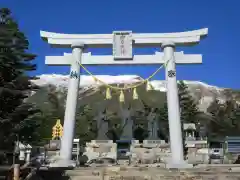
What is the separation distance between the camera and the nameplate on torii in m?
11.9

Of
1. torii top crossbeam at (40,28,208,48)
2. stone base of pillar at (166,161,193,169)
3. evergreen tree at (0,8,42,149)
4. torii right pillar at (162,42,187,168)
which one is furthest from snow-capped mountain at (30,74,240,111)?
stone base of pillar at (166,161,193,169)

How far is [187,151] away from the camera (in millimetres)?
15516

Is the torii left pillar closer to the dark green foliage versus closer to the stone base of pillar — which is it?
the stone base of pillar

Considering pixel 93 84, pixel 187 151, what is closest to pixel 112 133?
pixel 187 151

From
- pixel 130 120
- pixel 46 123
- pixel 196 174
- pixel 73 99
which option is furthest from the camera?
pixel 46 123

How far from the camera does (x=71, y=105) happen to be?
1147 centimetres

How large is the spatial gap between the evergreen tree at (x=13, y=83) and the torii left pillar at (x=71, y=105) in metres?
2.08

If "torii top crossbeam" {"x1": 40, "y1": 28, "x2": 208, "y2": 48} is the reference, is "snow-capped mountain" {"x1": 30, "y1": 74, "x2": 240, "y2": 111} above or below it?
above

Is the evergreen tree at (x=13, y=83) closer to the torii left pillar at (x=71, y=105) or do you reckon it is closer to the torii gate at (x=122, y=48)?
the torii gate at (x=122, y=48)

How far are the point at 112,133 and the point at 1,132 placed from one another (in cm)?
919

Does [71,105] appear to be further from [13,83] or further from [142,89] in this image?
[142,89]

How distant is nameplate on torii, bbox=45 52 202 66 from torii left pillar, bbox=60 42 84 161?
0.71 ft

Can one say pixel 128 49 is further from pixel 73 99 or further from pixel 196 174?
pixel 196 174

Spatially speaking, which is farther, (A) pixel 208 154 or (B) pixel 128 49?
(A) pixel 208 154
